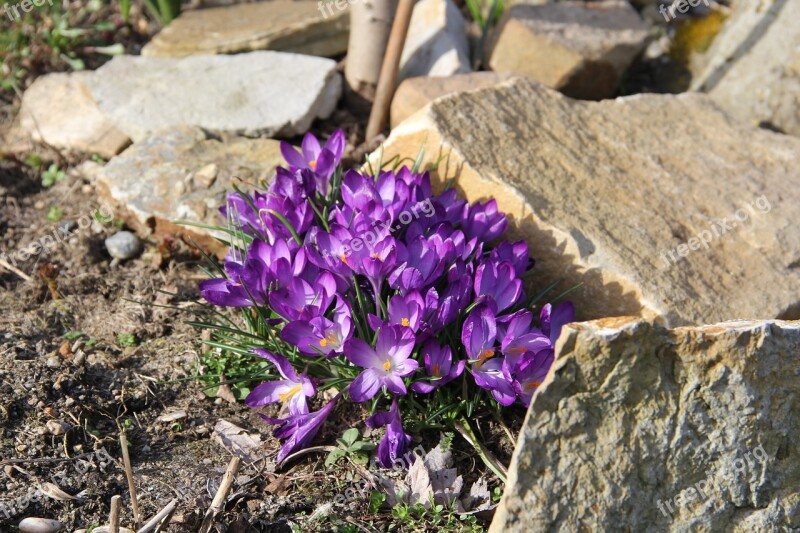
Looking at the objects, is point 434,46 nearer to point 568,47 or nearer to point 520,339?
point 568,47

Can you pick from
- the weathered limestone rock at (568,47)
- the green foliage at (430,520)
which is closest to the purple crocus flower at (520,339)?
the green foliage at (430,520)

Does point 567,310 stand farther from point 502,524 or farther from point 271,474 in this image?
point 271,474

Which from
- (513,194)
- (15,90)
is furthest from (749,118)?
(15,90)

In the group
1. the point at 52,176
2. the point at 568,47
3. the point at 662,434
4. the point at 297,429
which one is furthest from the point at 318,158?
the point at 568,47

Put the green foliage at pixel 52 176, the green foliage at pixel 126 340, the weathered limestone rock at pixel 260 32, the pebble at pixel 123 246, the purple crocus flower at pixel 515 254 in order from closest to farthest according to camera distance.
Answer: the purple crocus flower at pixel 515 254
the green foliage at pixel 126 340
the pebble at pixel 123 246
the green foliage at pixel 52 176
the weathered limestone rock at pixel 260 32

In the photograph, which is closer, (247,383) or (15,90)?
(247,383)

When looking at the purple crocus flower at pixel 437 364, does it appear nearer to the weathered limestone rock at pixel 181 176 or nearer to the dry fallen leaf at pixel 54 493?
the dry fallen leaf at pixel 54 493
